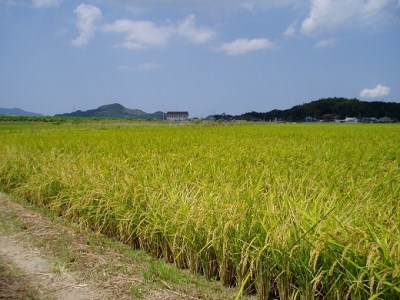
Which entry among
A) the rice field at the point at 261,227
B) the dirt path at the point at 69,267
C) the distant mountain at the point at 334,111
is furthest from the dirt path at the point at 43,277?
the distant mountain at the point at 334,111

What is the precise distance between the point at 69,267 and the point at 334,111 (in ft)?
414

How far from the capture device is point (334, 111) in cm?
12000

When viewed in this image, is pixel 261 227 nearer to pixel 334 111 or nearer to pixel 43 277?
pixel 43 277

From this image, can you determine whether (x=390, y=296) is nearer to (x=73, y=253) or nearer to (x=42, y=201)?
(x=73, y=253)

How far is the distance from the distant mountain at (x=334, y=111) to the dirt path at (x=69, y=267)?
10114 cm

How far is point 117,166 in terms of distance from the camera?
630cm

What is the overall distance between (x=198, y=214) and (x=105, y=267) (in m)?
1.10

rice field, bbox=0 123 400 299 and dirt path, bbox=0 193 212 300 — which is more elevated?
rice field, bbox=0 123 400 299

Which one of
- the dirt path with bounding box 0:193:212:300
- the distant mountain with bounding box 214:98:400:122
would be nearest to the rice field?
the dirt path with bounding box 0:193:212:300

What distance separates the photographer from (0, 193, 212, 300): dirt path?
10.4 ft

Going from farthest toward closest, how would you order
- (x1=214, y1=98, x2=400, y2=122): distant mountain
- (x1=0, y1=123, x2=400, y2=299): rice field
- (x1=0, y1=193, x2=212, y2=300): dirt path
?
(x1=214, y1=98, x2=400, y2=122): distant mountain, (x1=0, y1=193, x2=212, y2=300): dirt path, (x1=0, y1=123, x2=400, y2=299): rice field

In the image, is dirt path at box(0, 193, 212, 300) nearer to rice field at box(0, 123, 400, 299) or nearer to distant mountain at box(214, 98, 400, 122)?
rice field at box(0, 123, 400, 299)

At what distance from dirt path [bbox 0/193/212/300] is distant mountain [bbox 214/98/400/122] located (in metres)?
101

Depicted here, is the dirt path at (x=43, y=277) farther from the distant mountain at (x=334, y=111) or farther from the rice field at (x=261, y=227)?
the distant mountain at (x=334, y=111)
